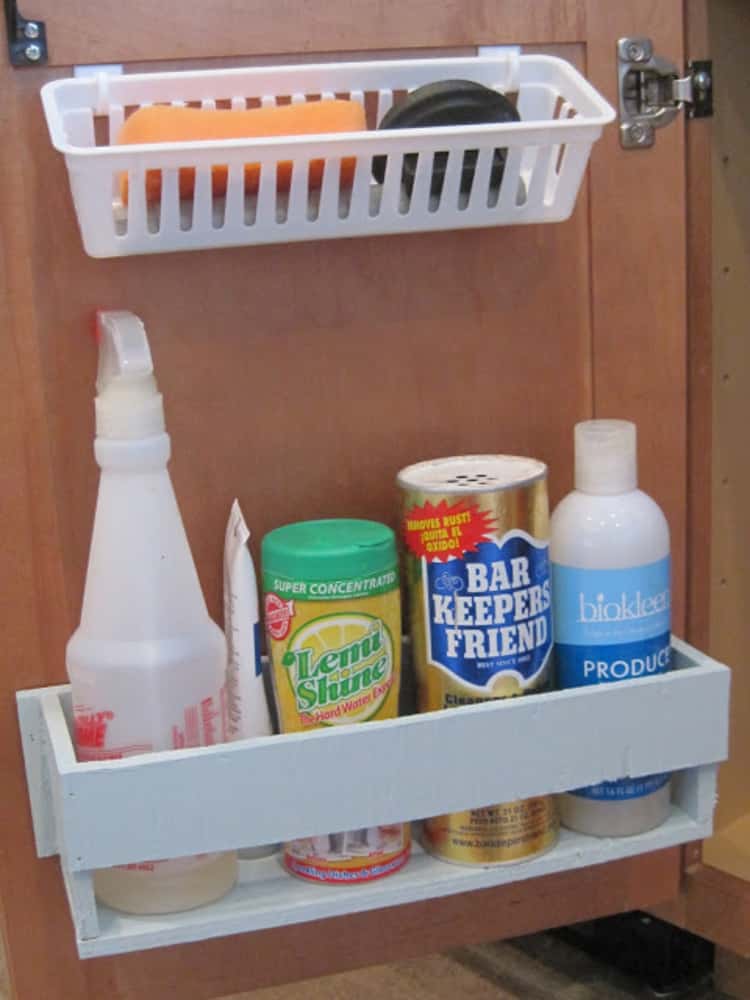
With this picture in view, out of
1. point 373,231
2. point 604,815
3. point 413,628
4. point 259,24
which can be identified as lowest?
point 604,815

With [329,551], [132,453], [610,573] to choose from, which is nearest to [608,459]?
[610,573]

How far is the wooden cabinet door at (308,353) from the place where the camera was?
0.75 meters

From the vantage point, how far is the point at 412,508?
77 centimetres

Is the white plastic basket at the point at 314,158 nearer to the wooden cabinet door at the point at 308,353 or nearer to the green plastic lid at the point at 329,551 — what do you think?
the wooden cabinet door at the point at 308,353

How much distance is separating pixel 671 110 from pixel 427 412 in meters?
0.24

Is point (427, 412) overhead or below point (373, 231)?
below

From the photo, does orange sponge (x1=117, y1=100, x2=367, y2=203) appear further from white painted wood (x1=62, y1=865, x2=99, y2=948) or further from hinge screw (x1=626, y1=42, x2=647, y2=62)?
white painted wood (x1=62, y1=865, x2=99, y2=948)

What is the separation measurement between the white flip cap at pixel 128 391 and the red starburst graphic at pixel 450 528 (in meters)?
0.16

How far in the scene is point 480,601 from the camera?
76 cm

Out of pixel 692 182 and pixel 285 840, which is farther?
pixel 692 182

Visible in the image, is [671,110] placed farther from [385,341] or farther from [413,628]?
[413,628]

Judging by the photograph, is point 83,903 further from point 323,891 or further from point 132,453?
point 132,453

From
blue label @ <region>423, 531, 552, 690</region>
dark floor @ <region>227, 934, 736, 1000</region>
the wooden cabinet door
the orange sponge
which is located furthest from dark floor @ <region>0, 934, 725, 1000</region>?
the orange sponge

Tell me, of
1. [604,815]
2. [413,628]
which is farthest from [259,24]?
[604,815]
